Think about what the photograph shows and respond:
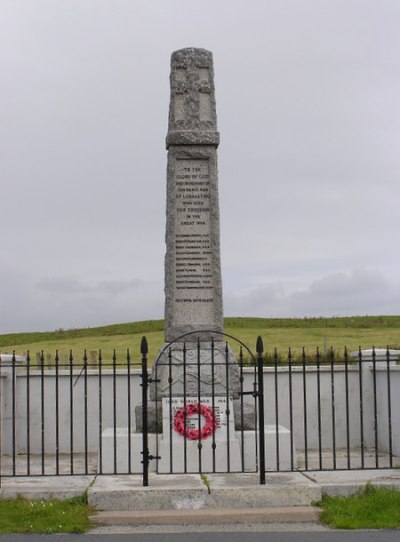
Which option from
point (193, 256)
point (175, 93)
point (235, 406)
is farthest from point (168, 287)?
point (175, 93)

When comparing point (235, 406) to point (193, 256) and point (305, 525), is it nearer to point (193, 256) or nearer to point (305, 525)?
point (193, 256)

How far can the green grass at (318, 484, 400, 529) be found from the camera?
834 centimetres

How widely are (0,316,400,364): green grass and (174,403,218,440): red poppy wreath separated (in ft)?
36.8

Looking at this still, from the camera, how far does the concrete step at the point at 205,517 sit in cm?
862

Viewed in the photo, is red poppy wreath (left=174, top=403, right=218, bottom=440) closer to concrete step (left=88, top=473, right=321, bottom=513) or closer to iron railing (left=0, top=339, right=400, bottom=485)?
iron railing (left=0, top=339, right=400, bottom=485)

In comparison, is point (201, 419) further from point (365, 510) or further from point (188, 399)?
point (365, 510)

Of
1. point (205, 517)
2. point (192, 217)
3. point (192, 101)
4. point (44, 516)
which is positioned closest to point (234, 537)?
point (205, 517)

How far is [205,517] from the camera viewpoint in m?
8.68

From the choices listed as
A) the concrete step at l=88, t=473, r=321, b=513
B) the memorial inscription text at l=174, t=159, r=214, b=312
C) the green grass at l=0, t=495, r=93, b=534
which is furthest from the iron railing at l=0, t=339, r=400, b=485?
the green grass at l=0, t=495, r=93, b=534

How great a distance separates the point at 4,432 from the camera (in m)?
14.5

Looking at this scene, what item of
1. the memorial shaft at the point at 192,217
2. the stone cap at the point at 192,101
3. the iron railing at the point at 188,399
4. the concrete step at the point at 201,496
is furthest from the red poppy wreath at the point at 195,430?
the stone cap at the point at 192,101

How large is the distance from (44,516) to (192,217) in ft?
18.0

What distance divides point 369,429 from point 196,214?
18.9ft

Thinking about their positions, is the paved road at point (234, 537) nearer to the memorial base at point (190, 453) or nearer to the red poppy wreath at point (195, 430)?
the memorial base at point (190, 453)
